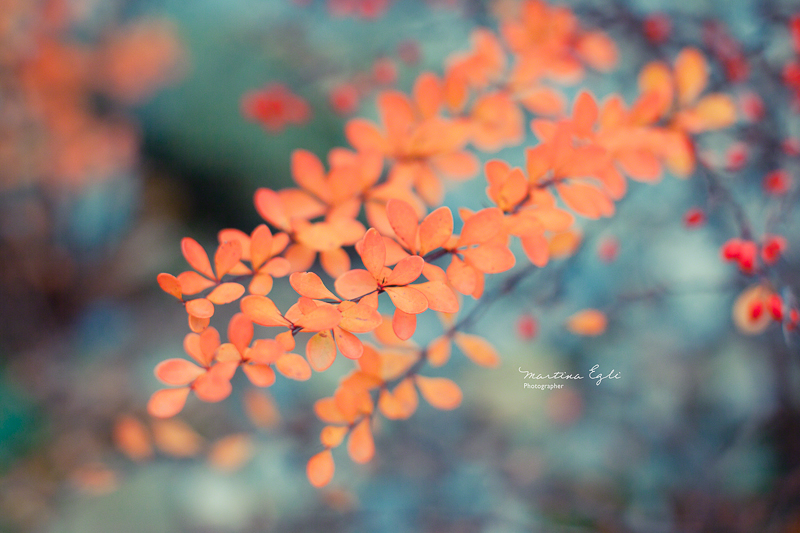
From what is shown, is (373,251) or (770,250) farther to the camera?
(770,250)

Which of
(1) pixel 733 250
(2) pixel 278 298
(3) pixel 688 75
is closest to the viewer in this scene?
(1) pixel 733 250

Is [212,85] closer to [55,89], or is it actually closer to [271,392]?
[55,89]

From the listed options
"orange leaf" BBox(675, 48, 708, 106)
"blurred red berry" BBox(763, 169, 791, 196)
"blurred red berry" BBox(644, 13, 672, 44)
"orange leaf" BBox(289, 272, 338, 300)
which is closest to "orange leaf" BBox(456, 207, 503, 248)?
"orange leaf" BBox(289, 272, 338, 300)

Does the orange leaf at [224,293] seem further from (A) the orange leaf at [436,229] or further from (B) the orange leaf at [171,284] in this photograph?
(A) the orange leaf at [436,229]

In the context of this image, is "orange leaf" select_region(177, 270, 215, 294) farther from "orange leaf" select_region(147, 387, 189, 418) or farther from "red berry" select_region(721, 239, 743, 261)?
"red berry" select_region(721, 239, 743, 261)

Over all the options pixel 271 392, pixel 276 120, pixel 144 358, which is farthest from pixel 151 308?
pixel 276 120

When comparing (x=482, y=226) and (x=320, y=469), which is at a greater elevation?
(x=482, y=226)

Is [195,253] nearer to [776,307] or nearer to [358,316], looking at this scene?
[358,316]

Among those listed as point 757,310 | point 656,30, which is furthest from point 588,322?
point 656,30

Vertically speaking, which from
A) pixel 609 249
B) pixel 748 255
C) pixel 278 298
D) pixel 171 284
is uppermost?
pixel 171 284
